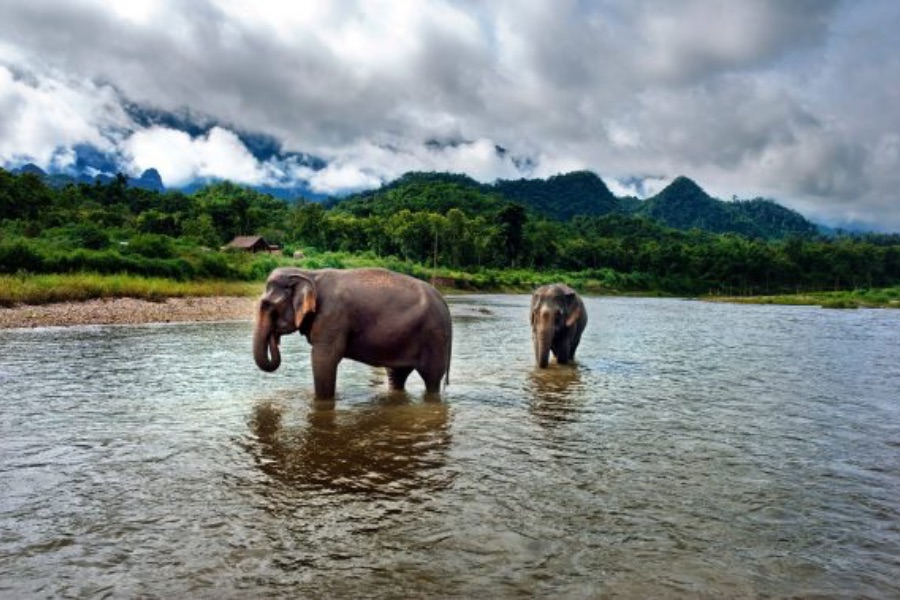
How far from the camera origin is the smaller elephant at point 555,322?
50.9 ft

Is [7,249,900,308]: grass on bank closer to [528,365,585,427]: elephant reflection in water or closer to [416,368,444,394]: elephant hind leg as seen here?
[416,368,444,394]: elephant hind leg

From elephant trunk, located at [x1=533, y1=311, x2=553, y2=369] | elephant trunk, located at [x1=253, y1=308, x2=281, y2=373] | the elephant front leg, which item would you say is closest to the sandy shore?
elephant trunk, located at [x1=253, y1=308, x2=281, y2=373]

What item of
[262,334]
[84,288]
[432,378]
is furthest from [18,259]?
[432,378]

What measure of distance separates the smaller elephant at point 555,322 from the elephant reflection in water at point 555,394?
1.59ft

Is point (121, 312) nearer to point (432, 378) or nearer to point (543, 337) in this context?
point (543, 337)

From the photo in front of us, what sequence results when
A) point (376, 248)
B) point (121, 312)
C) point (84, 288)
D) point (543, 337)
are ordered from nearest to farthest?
point (543, 337)
point (121, 312)
point (84, 288)
point (376, 248)

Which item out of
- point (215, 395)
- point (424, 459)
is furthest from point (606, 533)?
point (215, 395)

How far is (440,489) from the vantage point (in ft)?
20.7

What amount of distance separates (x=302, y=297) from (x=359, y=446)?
298 centimetres

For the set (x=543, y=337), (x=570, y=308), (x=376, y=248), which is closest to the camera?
(x=543, y=337)

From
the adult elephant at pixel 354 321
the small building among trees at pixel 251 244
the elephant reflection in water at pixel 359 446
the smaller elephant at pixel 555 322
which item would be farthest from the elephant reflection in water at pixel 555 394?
the small building among trees at pixel 251 244

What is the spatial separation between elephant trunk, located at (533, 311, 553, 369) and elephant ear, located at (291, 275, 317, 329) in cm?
696

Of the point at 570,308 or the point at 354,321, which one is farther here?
the point at 570,308

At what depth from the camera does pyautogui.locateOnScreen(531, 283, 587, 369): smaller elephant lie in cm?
1551
